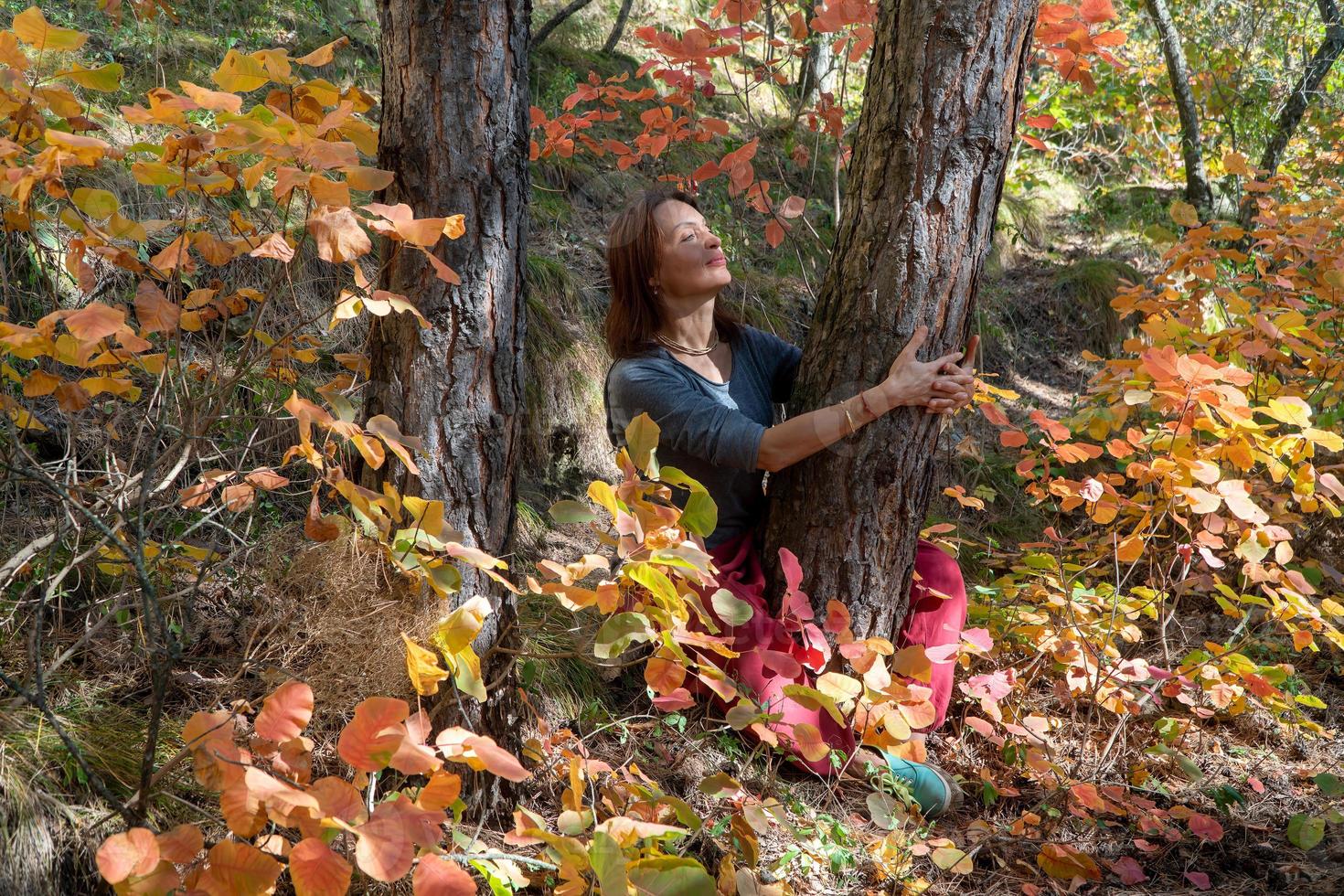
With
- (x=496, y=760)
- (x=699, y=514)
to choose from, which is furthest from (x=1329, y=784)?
(x=496, y=760)

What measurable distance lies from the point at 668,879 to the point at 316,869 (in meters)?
0.52

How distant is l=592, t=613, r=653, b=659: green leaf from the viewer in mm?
1605

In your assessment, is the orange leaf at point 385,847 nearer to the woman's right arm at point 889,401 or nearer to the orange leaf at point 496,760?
the orange leaf at point 496,760

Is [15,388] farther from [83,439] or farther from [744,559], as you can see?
[744,559]

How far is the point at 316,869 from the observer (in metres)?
1.21

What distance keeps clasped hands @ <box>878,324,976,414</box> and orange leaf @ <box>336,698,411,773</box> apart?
1.36 metres

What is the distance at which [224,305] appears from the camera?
6.66ft

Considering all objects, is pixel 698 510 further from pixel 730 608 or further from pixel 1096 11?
pixel 1096 11

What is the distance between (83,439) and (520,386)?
1395mm

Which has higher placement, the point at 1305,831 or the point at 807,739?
the point at 807,739

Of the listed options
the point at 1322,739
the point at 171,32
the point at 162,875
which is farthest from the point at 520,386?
the point at 171,32

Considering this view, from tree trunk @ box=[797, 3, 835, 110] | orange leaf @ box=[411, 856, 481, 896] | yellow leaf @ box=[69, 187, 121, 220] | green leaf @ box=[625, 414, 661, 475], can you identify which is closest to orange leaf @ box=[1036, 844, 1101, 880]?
green leaf @ box=[625, 414, 661, 475]

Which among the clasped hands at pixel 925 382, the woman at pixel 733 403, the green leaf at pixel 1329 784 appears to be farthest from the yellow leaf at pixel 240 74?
the green leaf at pixel 1329 784

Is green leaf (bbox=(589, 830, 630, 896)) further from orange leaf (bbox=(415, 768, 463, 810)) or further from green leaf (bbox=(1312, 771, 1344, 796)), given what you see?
green leaf (bbox=(1312, 771, 1344, 796))
